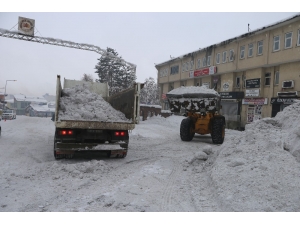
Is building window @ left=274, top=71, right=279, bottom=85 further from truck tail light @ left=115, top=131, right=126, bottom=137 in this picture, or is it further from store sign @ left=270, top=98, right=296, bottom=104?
truck tail light @ left=115, top=131, right=126, bottom=137

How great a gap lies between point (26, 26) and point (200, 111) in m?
23.6

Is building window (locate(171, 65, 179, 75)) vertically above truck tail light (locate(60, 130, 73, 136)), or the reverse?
building window (locate(171, 65, 179, 75))

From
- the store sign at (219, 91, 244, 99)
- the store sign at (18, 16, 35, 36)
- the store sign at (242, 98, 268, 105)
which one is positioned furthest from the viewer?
the store sign at (18, 16, 35, 36)

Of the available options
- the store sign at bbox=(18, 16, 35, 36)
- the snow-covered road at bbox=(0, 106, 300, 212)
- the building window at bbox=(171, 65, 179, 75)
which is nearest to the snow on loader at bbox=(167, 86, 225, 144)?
the snow-covered road at bbox=(0, 106, 300, 212)

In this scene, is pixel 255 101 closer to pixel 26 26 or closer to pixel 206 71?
pixel 206 71

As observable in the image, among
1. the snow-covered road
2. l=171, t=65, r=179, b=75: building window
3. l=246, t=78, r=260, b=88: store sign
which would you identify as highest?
l=171, t=65, r=179, b=75: building window

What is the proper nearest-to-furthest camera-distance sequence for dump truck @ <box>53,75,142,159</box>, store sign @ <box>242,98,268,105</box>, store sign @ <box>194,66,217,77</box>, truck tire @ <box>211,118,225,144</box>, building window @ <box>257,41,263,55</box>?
dump truck @ <box>53,75,142,159</box>
truck tire @ <box>211,118,225,144</box>
store sign @ <box>242,98,268,105</box>
building window @ <box>257,41,263,55</box>
store sign @ <box>194,66,217,77</box>

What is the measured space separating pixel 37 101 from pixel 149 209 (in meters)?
108

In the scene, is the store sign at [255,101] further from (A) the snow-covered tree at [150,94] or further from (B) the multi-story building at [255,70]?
(A) the snow-covered tree at [150,94]

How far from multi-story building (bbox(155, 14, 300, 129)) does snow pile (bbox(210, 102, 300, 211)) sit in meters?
16.4

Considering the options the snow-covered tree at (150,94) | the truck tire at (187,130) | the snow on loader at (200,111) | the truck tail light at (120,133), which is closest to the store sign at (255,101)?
the snow on loader at (200,111)

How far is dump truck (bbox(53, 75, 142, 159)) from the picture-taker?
6750 mm

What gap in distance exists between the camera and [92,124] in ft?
22.4

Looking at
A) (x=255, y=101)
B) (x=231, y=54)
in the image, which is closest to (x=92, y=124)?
(x=255, y=101)
